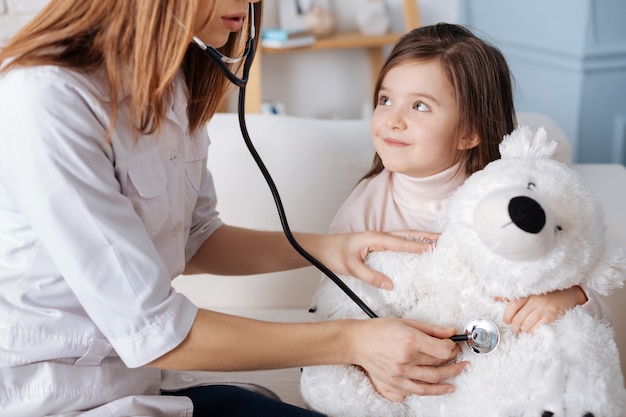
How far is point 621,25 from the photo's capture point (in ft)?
8.20

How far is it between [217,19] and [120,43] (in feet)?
0.45

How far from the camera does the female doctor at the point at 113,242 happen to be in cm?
85

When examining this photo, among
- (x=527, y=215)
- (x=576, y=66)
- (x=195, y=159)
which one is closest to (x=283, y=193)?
(x=195, y=159)

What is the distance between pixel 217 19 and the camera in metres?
0.95

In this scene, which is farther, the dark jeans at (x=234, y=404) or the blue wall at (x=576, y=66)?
the blue wall at (x=576, y=66)

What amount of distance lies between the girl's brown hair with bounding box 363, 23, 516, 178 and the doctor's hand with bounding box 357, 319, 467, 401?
1.26 ft

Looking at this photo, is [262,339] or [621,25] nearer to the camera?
[262,339]

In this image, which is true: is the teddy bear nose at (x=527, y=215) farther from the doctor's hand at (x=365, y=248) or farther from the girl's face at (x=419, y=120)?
the girl's face at (x=419, y=120)

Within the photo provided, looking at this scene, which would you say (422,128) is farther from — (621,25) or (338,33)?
(338,33)

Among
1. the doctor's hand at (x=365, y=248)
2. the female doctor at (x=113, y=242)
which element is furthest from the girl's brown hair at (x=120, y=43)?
the doctor's hand at (x=365, y=248)

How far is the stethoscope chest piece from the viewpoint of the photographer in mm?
940

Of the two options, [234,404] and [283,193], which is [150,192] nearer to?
[234,404]

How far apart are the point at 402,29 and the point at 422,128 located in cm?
214

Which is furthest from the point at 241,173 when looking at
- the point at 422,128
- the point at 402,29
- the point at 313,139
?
the point at 402,29
